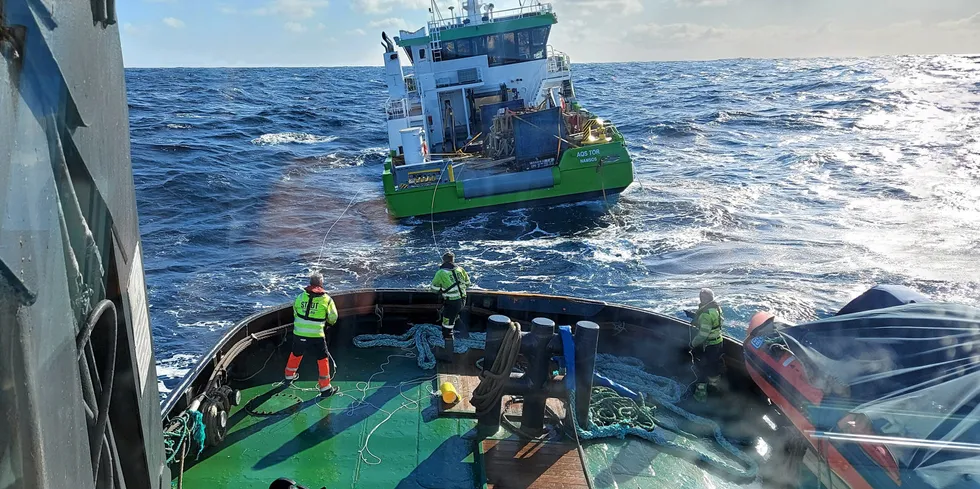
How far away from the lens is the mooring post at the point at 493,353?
509 cm

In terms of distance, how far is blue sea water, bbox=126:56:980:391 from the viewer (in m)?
13.1

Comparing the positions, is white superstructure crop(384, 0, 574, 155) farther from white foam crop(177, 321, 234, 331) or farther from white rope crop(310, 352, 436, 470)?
white rope crop(310, 352, 436, 470)

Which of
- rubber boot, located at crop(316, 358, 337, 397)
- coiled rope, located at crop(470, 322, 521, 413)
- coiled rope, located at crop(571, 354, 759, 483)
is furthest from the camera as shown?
rubber boot, located at crop(316, 358, 337, 397)

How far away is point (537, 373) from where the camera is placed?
5.09 meters

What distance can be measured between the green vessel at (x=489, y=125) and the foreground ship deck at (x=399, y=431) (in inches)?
403

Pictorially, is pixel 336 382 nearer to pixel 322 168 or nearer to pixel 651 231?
pixel 651 231

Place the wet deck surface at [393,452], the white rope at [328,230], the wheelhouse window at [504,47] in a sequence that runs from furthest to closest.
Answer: the wheelhouse window at [504,47]
the white rope at [328,230]
the wet deck surface at [393,452]

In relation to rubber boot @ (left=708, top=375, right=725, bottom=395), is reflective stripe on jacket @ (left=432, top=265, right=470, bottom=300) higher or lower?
higher

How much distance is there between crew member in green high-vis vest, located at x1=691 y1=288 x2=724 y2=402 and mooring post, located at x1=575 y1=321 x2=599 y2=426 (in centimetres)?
184

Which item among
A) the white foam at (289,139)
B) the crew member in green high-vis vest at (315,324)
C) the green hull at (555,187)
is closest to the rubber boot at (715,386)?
the crew member in green high-vis vest at (315,324)

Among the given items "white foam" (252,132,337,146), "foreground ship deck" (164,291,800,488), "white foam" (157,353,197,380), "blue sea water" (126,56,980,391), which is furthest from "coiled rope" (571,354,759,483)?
"white foam" (252,132,337,146)

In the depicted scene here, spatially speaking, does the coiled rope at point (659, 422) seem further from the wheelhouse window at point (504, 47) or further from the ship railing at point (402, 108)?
the wheelhouse window at point (504, 47)

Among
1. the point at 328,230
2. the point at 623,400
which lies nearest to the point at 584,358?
the point at 623,400

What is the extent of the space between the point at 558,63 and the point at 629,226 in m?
8.56
